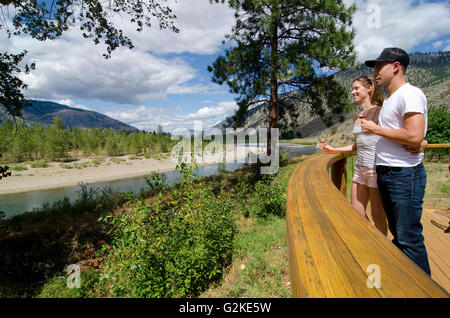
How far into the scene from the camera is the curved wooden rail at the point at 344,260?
0.62 m

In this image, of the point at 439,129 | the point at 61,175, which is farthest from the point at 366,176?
the point at 61,175

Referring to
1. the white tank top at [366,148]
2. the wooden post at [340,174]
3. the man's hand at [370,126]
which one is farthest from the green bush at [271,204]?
the man's hand at [370,126]

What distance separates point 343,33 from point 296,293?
10.9 meters

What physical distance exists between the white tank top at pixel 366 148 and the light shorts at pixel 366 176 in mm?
43

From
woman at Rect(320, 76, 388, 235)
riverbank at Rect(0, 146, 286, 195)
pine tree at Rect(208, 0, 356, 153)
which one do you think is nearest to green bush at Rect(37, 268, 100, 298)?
woman at Rect(320, 76, 388, 235)

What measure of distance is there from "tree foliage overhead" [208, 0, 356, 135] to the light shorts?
7278mm

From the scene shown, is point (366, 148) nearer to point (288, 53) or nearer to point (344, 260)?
point (344, 260)

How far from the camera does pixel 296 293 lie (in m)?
0.68

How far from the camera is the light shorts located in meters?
2.19

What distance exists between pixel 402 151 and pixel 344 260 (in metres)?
1.34

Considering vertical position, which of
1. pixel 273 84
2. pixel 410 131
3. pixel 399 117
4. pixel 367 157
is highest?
pixel 273 84

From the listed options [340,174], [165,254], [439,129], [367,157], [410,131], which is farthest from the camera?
[439,129]

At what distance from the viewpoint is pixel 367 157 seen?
2.25m

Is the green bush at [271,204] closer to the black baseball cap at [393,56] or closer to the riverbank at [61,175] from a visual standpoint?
the black baseball cap at [393,56]
